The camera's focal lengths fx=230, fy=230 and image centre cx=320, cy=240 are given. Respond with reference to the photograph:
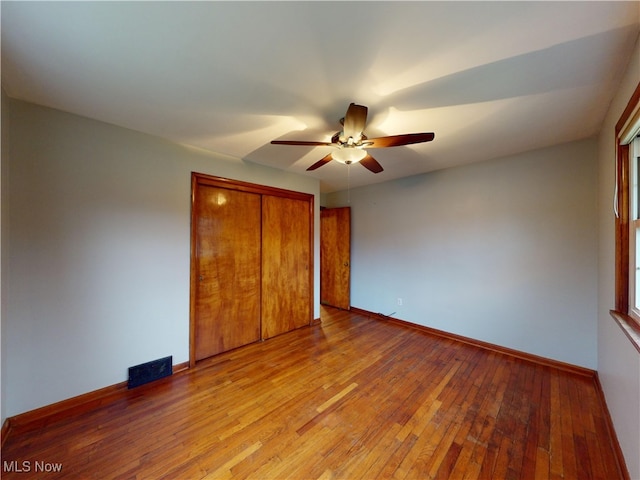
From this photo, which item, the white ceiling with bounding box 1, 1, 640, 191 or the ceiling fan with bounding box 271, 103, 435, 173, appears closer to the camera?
the white ceiling with bounding box 1, 1, 640, 191

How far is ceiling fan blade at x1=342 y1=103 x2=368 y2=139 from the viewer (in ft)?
4.73

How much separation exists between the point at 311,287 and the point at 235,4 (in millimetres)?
3179

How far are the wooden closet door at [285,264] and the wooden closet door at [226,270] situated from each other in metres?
0.14

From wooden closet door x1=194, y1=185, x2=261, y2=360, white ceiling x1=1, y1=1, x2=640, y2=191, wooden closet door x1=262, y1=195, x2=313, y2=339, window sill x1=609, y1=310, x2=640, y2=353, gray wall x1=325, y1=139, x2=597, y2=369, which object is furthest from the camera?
wooden closet door x1=262, y1=195, x2=313, y2=339

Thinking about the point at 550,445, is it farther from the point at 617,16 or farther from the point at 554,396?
the point at 617,16

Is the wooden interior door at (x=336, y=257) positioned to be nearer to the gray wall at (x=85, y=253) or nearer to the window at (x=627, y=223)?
the gray wall at (x=85, y=253)

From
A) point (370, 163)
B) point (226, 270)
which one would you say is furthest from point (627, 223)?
point (226, 270)

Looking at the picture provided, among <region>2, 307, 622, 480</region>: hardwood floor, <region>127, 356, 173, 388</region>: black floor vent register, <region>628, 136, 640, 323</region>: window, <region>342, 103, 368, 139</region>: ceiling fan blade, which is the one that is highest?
<region>342, 103, 368, 139</region>: ceiling fan blade

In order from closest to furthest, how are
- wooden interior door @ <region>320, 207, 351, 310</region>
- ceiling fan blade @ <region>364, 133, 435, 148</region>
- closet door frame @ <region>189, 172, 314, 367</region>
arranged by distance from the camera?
ceiling fan blade @ <region>364, 133, 435, 148</region>
closet door frame @ <region>189, 172, 314, 367</region>
wooden interior door @ <region>320, 207, 351, 310</region>

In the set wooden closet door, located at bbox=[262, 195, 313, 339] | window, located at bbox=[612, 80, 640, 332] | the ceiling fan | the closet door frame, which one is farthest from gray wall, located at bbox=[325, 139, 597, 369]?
the closet door frame

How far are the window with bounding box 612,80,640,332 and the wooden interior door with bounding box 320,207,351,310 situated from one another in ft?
10.2

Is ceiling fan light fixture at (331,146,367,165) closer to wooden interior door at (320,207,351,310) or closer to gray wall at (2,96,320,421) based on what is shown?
gray wall at (2,96,320,421)

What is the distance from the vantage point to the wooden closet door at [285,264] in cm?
313

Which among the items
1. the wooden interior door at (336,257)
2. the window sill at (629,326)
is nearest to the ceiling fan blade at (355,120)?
the window sill at (629,326)
